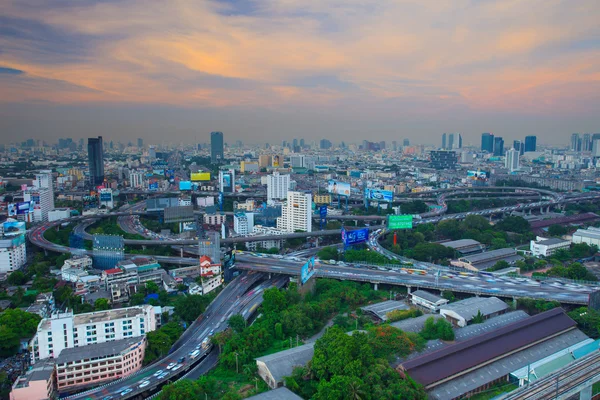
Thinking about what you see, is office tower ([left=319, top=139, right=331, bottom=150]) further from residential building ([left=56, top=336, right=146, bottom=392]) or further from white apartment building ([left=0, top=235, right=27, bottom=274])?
residential building ([left=56, top=336, right=146, bottom=392])

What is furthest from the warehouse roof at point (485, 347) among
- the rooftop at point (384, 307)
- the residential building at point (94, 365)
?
the residential building at point (94, 365)

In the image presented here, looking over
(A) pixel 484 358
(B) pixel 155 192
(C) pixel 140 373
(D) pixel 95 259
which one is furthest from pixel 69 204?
(A) pixel 484 358

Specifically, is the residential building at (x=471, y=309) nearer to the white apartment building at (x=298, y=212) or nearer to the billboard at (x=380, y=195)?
the white apartment building at (x=298, y=212)

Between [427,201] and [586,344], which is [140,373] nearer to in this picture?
[586,344]

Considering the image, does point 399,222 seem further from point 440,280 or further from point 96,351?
point 96,351

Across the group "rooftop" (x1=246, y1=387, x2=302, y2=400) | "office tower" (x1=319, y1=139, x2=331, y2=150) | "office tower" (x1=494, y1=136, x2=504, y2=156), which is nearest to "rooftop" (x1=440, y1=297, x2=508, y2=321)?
"rooftop" (x1=246, y1=387, x2=302, y2=400)

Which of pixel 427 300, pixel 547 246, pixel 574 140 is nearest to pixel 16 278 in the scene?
pixel 427 300
